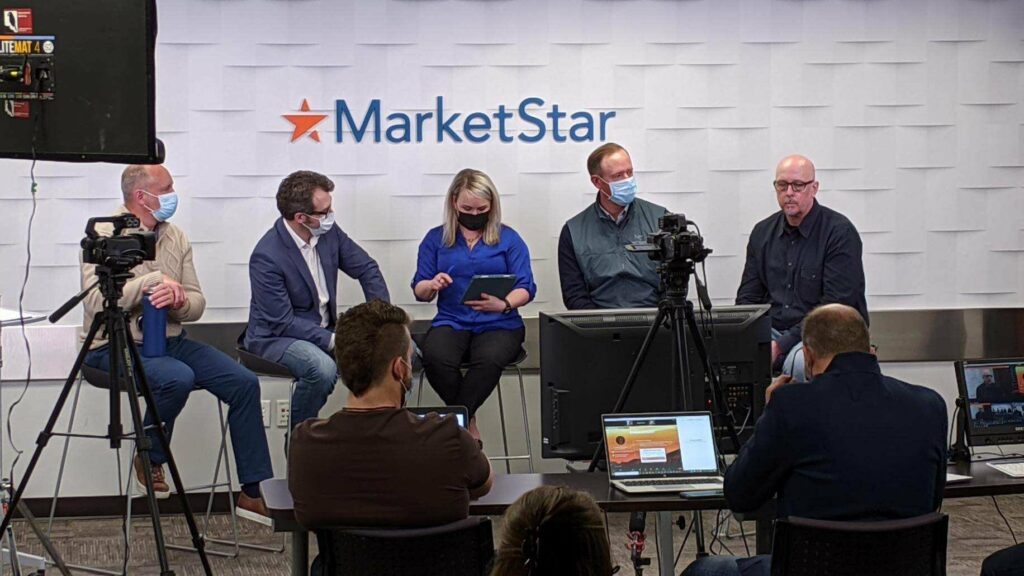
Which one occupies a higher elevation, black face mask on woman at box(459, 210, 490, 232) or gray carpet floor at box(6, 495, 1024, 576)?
black face mask on woman at box(459, 210, 490, 232)

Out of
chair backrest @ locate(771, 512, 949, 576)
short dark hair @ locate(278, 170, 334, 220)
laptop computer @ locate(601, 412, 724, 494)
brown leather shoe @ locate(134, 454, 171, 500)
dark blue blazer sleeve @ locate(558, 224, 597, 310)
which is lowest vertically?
brown leather shoe @ locate(134, 454, 171, 500)

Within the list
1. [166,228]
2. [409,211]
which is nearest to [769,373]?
[409,211]

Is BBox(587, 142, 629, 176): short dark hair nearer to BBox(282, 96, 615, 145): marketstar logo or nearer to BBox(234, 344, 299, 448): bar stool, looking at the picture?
BBox(282, 96, 615, 145): marketstar logo

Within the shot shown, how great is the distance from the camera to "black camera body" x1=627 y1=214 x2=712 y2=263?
4.73 meters

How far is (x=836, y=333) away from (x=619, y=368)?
1027 mm

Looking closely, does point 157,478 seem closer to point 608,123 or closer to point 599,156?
point 599,156

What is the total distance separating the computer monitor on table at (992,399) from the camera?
14.1 ft

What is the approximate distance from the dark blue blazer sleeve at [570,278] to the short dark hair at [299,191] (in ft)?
3.71

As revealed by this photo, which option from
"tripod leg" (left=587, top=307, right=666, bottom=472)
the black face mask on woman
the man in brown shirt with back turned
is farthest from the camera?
the black face mask on woman

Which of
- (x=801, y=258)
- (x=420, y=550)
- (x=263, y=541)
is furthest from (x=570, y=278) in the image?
(x=420, y=550)

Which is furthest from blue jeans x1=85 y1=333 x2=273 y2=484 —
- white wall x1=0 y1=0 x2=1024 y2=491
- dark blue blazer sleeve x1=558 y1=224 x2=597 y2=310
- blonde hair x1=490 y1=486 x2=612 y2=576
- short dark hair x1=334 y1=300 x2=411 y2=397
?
blonde hair x1=490 y1=486 x2=612 y2=576

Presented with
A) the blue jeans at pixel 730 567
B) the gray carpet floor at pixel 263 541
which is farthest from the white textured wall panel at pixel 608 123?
the blue jeans at pixel 730 567

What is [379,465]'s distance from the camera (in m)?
3.07

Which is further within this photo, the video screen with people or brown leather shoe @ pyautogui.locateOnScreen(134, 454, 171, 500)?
brown leather shoe @ pyautogui.locateOnScreen(134, 454, 171, 500)
